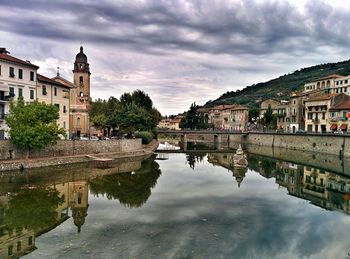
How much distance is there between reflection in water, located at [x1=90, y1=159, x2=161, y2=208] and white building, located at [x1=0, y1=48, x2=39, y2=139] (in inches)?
764

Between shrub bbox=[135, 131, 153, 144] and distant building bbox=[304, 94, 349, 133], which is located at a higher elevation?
distant building bbox=[304, 94, 349, 133]

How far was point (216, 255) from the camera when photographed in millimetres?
17781

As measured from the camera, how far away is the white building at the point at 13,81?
161 ft

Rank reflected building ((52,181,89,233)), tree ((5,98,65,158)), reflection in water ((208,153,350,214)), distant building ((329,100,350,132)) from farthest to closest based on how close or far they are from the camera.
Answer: distant building ((329,100,350,132)), tree ((5,98,65,158)), reflection in water ((208,153,350,214)), reflected building ((52,181,89,233))

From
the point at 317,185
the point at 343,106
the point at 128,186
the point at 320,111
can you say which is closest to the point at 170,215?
the point at 128,186

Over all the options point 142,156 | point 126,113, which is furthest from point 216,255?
point 126,113

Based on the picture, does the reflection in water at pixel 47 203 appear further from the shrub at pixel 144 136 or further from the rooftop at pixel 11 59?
the shrub at pixel 144 136

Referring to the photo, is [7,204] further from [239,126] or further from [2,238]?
[239,126]

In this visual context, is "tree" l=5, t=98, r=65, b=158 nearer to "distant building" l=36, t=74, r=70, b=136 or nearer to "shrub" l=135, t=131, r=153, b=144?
"distant building" l=36, t=74, r=70, b=136

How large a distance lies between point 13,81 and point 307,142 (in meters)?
58.8

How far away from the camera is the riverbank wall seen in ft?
143

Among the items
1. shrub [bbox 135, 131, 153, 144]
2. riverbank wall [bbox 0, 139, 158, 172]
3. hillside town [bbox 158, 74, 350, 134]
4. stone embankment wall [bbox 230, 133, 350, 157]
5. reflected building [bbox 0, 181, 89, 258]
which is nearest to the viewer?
reflected building [bbox 0, 181, 89, 258]

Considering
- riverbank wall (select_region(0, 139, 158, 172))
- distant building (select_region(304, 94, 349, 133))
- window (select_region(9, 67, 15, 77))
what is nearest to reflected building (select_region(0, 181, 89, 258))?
riverbank wall (select_region(0, 139, 158, 172))

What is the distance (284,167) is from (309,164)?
15.5ft
